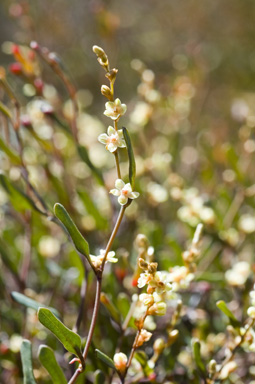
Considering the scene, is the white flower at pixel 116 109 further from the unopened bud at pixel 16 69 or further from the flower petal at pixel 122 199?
the unopened bud at pixel 16 69

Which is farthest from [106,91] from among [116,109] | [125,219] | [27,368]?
[125,219]

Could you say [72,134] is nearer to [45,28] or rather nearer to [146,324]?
[146,324]

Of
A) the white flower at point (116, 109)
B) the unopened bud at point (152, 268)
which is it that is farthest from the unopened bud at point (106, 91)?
the unopened bud at point (152, 268)

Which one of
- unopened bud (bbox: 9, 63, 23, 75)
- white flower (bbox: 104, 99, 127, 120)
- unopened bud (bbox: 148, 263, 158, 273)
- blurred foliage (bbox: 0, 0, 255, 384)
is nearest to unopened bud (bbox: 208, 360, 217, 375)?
blurred foliage (bbox: 0, 0, 255, 384)

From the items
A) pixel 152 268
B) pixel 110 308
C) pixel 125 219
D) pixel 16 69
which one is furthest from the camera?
pixel 125 219

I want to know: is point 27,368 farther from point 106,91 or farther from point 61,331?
point 106,91

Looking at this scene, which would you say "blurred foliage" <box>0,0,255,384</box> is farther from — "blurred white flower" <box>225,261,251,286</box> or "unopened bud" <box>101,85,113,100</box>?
"unopened bud" <box>101,85,113,100</box>

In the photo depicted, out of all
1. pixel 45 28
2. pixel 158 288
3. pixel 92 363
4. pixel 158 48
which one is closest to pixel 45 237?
pixel 92 363
